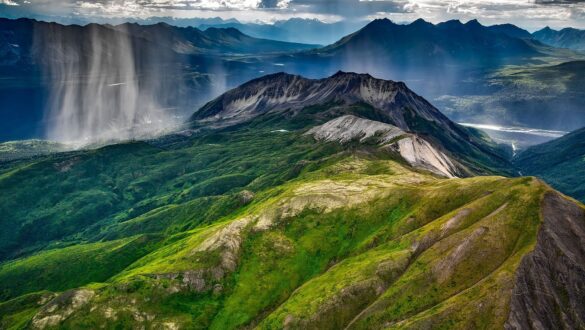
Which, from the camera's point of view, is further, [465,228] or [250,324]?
[250,324]

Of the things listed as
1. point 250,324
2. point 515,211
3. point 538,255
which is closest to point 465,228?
point 515,211

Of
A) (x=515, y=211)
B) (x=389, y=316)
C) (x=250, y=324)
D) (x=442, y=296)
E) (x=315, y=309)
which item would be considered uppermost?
(x=515, y=211)

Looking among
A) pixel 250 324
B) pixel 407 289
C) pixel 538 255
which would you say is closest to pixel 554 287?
pixel 538 255

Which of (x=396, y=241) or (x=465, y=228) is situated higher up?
(x=465, y=228)

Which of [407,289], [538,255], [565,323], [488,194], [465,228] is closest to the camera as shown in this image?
[565,323]

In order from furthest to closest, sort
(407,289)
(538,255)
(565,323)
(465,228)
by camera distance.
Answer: (465,228) < (407,289) < (538,255) < (565,323)

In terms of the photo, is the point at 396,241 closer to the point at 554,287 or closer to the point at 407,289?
the point at 407,289
